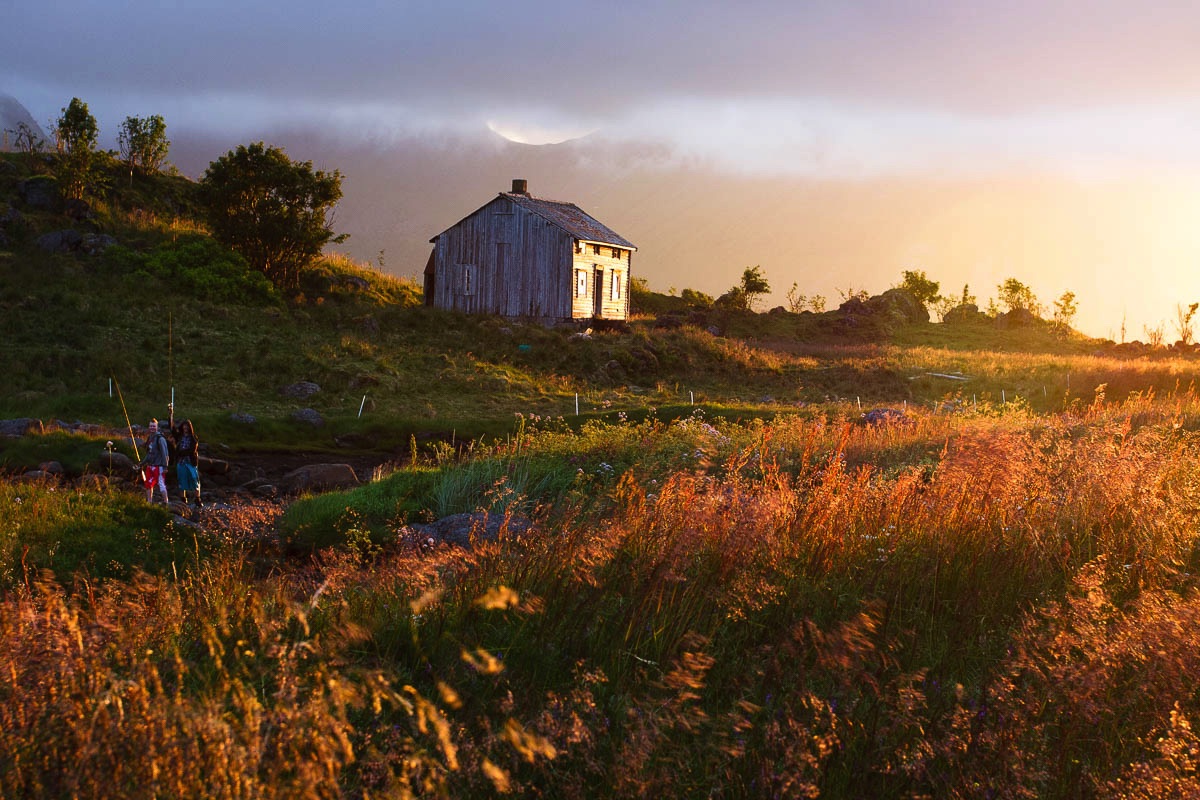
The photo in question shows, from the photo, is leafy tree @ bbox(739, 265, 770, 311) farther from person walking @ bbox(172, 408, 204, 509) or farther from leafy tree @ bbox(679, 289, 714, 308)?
person walking @ bbox(172, 408, 204, 509)

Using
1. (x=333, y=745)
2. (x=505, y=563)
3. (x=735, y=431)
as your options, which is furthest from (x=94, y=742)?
(x=735, y=431)

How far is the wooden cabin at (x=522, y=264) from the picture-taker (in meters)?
38.8

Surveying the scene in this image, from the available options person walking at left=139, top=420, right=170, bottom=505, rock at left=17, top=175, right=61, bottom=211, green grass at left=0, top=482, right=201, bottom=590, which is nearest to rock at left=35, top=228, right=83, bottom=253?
rock at left=17, top=175, right=61, bottom=211

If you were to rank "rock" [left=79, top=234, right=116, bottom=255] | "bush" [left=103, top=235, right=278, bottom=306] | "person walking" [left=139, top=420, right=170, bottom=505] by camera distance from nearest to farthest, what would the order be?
"person walking" [left=139, top=420, right=170, bottom=505] < "bush" [left=103, top=235, right=278, bottom=306] < "rock" [left=79, top=234, right=116, bottom=255]

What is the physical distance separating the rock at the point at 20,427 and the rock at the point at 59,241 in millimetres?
18471

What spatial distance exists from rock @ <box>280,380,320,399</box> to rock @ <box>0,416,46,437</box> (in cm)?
726

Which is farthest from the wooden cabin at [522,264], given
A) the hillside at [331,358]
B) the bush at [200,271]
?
the bush at [200,271]

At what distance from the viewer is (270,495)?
13.7m

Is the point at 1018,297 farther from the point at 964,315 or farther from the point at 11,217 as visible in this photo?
the point at 11,217

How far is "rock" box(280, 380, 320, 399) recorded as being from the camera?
23.9 metres

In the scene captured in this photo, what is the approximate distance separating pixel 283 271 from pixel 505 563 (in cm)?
3367

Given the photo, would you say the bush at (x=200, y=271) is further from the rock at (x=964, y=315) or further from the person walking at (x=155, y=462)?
the rock at (x=964, y=315)

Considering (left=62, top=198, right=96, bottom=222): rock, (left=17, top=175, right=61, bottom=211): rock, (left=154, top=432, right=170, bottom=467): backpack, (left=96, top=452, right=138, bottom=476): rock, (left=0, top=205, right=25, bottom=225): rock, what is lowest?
(left=96, top=452, right=138, bottom=476): rock

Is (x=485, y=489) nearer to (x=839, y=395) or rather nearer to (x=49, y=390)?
(x=49, y=390)
